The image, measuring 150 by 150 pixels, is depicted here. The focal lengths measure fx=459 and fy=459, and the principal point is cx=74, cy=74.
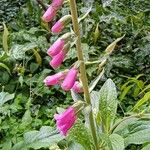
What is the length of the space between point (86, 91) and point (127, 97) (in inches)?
62.5

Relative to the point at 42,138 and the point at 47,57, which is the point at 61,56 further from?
the point at 47,57

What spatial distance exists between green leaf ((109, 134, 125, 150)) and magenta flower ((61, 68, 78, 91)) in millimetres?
443

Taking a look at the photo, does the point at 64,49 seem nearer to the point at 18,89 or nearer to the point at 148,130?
the point at 148,130

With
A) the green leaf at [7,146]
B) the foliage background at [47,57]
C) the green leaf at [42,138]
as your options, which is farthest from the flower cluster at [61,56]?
the foliage background at [47,57]

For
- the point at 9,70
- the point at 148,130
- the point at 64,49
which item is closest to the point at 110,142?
the point at 148,130

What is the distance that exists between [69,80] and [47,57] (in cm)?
201

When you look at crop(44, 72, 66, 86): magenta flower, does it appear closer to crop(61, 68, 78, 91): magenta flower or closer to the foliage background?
crop(61, 68, 78, 91): magenta flower

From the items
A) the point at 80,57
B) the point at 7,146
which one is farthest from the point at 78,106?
the point at 7,146

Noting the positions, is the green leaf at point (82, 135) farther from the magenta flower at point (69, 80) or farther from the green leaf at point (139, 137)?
the magenta flower at point (69, 80)

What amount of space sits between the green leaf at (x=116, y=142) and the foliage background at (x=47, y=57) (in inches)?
30.0

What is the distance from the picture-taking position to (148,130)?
234 cm

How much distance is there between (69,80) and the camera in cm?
193

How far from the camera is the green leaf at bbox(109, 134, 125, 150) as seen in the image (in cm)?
217

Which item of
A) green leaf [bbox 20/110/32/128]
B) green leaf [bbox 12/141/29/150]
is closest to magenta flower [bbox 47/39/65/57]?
→ green leaf [bbox 12/141/29/150]
